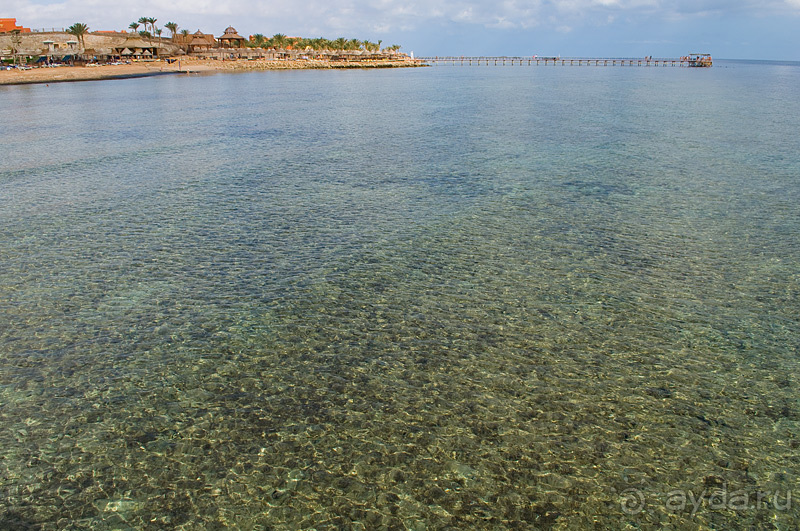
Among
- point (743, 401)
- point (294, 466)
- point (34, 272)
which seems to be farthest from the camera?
point (34, 272)

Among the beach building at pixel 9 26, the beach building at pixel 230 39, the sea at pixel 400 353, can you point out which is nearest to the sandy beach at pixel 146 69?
the beach building at pixel 230 39

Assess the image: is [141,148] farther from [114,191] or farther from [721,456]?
[721,456]

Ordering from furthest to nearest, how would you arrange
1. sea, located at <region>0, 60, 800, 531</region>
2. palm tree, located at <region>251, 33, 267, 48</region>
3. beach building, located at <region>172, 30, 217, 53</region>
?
palm tree, located at <region>251, 33, 267, 48</region> < beach building, located at <region>172, 30, 217, 53</region> < sea, located at <region>0, 60, 800, 531</region>

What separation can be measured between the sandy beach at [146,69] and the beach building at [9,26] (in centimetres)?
2731

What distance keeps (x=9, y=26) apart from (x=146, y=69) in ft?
147

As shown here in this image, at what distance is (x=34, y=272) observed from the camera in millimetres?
11094

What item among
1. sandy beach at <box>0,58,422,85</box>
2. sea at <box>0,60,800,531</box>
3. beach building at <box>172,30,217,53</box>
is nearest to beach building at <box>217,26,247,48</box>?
beach building at <box>172,30,217,53</box>

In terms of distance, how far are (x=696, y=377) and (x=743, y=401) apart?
63 cm

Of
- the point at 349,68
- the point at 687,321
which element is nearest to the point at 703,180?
the point at 687,321

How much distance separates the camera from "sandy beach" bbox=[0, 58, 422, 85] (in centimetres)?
7781

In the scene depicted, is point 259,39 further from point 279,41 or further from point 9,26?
point 9,26

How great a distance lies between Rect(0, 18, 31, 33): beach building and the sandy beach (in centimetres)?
2731

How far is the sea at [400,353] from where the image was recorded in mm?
5594

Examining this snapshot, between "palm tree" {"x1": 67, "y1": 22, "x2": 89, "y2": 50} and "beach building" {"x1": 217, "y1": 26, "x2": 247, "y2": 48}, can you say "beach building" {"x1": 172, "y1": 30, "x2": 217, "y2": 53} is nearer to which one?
"beach building" {"x1": 217, "y1": 26, "x2": 247, "y2": 48}
